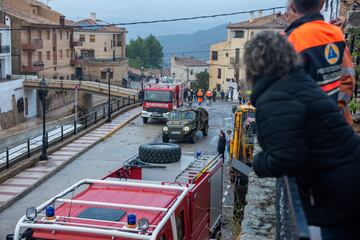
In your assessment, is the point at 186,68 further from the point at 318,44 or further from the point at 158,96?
the point at 318,44

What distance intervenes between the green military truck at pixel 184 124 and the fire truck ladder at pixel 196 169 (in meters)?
12.8

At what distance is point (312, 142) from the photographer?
3.05m

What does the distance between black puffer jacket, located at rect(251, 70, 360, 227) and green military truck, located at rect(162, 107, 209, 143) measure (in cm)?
2340

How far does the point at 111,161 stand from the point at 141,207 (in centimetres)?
1510

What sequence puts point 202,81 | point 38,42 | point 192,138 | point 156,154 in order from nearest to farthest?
1. point 156,154
2. point 192,138
3. point 38,42
4. point 202,81

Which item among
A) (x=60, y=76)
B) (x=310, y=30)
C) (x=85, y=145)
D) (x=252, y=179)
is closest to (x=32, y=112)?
(x=60, y=76)

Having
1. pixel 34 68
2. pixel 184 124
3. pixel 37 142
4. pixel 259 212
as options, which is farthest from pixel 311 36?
pixel 34 68

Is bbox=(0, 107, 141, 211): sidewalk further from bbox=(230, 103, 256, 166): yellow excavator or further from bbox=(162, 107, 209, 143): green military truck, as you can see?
bbox=(230, 103, 256, 166): yellow excavator

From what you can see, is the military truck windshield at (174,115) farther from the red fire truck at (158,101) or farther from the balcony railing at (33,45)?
the balcony railing at (33,45)

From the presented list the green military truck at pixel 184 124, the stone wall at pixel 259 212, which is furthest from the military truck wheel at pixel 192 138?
the stone wall at pixel 259 212

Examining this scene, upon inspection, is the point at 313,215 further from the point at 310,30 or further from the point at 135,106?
the point at 135,106

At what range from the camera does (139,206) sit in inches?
325

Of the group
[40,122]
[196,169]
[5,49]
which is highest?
[5,49]

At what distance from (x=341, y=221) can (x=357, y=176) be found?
33 cm
